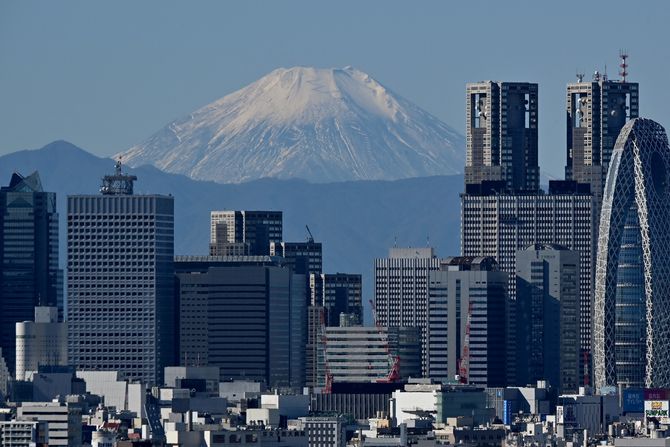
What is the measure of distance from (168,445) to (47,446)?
38.9 feet

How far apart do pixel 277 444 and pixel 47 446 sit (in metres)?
14.1

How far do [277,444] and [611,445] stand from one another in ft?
67.4

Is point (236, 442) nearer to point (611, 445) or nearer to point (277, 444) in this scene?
point (277, 444)

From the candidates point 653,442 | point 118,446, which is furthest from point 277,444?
point 653,442

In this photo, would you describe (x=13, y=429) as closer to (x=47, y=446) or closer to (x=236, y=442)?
(x=47, y=446)

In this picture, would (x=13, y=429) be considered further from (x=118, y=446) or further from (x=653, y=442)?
(x=653, y=442)

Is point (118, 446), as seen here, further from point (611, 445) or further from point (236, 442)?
point (611, 445)

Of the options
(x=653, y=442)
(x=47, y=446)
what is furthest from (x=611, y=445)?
(x=47, y=446)

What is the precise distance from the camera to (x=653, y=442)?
190 metres

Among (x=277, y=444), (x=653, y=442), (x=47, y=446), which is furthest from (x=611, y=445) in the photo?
(x=47, y=446)

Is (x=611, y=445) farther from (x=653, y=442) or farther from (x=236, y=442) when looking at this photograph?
(x=236, y=442)

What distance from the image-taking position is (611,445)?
198 metres

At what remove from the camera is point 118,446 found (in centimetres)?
19650

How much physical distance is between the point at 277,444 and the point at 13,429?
53.6 ft
